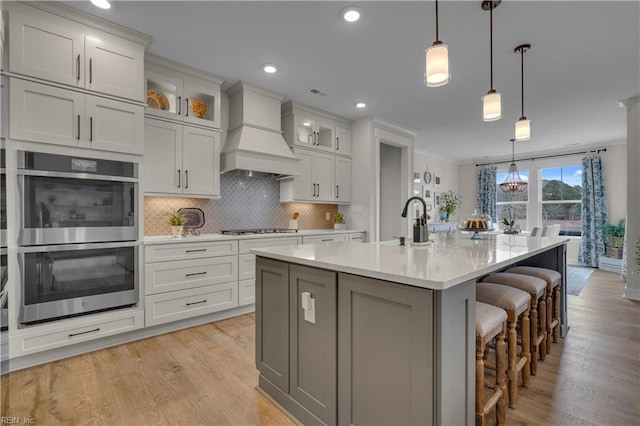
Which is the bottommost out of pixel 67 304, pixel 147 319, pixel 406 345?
pixel 147 319

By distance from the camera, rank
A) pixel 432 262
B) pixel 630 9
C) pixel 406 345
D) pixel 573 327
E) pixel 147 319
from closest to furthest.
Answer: pixel 406 345
pixel 432 262
pixel 630 9
pixel 147 319
pixel 573 327

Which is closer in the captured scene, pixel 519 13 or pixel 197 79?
pixel 519 13

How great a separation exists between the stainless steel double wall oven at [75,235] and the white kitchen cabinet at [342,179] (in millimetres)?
2863

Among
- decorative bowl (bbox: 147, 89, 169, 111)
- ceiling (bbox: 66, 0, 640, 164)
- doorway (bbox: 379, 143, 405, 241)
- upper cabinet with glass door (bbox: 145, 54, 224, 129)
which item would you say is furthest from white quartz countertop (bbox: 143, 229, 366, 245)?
doorway (bbox: 379, 143, 405, 241)

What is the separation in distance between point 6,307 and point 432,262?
279 cm

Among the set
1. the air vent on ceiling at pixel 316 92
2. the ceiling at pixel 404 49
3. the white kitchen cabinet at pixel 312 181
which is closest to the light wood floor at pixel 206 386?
the white kitchen cabinet at pixel 312 181

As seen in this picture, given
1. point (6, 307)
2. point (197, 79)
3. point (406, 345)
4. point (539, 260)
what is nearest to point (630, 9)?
point (539, 260)

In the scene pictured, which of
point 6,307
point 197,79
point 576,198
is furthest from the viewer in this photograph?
point 576,198

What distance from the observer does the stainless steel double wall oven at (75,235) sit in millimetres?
2217

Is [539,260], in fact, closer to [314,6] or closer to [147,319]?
[314,6]

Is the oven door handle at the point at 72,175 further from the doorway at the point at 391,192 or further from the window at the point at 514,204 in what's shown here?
the window at the point at 514,204

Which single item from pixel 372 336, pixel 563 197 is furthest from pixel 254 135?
pixel 563 197

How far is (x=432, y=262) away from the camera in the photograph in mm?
1498

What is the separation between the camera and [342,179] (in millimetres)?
4930
